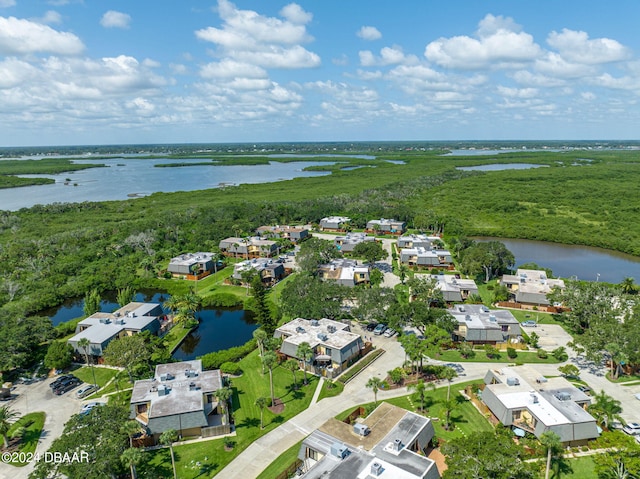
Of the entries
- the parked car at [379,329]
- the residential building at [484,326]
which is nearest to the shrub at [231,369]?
the parked car at [379,329]

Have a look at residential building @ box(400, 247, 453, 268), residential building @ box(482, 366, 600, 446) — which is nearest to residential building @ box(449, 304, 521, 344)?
residential building @ box(482, 366, 600, 446)

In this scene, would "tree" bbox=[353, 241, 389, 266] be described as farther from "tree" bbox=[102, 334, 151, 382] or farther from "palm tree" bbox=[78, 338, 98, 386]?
"palm tree" bbox=[78, 338, 98, 386]

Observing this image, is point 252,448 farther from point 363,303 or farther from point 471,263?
point 471,263

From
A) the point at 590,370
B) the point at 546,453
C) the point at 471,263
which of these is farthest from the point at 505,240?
the point at 546,453

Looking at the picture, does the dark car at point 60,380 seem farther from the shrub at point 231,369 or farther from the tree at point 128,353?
the shrub at point 231,369

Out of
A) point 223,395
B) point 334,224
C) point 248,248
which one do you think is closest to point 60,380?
point 223,395

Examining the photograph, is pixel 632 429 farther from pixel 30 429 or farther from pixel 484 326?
pixel 30 429
